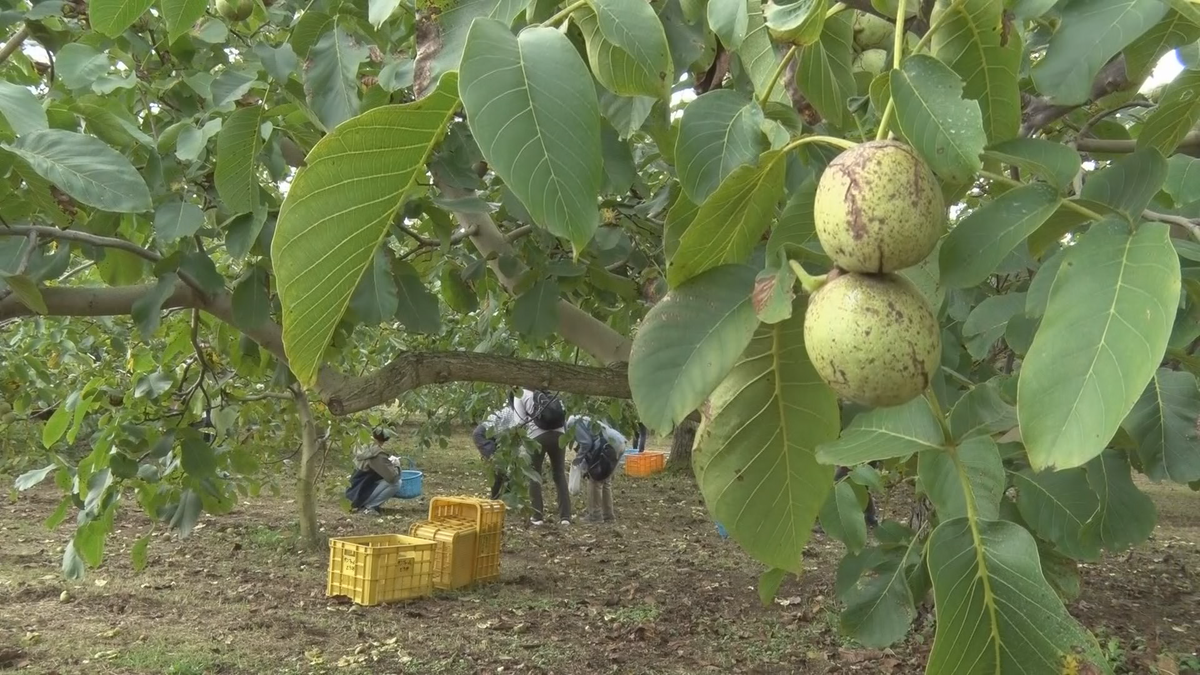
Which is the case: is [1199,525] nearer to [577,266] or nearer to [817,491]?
[577,266]

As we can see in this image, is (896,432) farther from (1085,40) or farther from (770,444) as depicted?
(1085,40)

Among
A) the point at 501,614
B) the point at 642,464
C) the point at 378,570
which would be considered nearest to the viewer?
the point at 378,570

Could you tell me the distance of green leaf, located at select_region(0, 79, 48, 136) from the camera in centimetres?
134

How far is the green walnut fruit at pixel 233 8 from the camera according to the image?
215 cm

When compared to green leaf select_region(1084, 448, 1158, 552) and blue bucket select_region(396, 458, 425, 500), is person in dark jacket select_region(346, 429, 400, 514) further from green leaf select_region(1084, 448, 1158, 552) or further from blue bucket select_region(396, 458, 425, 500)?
green leaf select_region(1084, 448, 1158, 552)

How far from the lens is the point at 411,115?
2.33ft

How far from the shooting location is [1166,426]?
149 centimetres

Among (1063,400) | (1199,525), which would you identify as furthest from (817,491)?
(1199,525)

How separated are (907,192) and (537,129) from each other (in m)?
0.28

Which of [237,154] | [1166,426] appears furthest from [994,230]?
[237,154]

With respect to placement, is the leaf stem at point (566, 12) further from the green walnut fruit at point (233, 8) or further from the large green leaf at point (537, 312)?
the large green leaf at point (537, 312)

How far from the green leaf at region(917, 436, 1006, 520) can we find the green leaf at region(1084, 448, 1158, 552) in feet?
1.38

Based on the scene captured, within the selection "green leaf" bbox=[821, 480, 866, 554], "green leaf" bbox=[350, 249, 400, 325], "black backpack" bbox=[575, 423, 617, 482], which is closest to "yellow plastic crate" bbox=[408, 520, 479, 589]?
"black backpack" bbox=[575, 423, 617, 482]

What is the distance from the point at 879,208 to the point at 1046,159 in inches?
8.7
